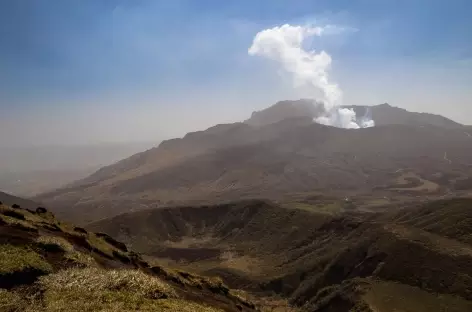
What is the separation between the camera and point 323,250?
88.4m

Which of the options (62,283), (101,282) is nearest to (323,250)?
(101,282)

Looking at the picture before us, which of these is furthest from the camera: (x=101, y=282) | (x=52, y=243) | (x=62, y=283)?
(x=52, y=243)

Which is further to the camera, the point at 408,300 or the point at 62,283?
the point at 408,300

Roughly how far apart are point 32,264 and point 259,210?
11073 centimetres

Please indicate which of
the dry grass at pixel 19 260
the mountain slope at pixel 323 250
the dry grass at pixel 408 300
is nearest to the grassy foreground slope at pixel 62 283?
the dry grass at pixel 19 260

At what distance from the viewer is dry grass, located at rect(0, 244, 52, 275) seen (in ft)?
75.2

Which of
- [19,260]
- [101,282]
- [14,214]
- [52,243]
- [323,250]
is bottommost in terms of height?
[323,250]

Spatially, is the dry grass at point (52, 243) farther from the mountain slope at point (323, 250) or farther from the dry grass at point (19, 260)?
the mountain slope at point (323, 250)

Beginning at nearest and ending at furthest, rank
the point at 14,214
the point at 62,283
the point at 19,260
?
the point at 62,283, the point at 19,260, the point at 14,214

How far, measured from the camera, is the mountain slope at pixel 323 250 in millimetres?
59406

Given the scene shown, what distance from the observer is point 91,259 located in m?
28.5

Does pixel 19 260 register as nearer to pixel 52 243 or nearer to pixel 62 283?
pixel 62 283

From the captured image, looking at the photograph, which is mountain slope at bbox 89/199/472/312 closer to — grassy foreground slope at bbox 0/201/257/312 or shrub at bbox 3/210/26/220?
grassy foreground slope at bbox 0/201/257/312

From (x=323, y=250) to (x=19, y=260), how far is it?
73765mm
